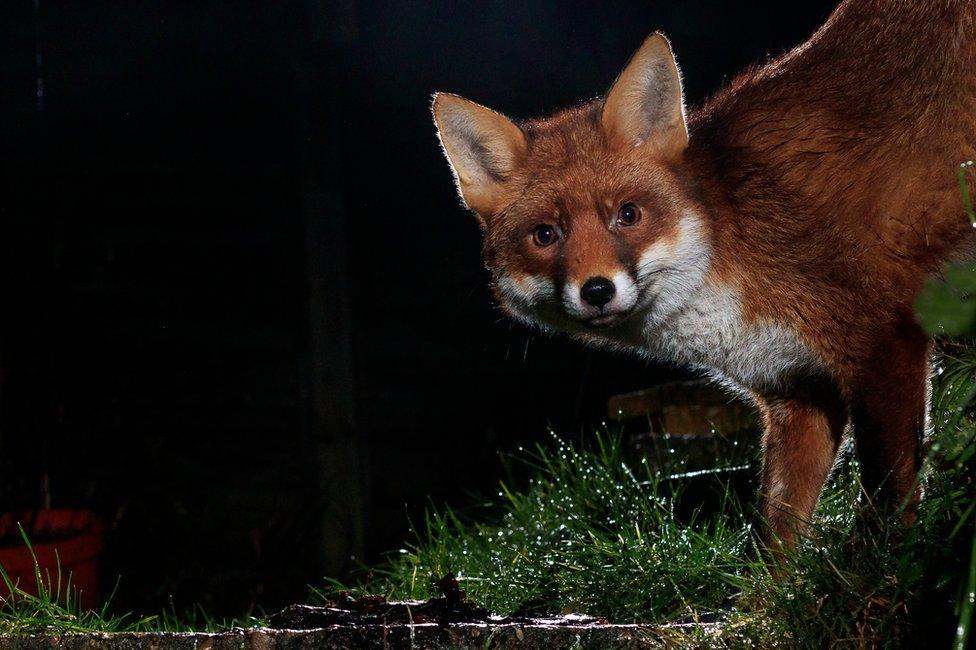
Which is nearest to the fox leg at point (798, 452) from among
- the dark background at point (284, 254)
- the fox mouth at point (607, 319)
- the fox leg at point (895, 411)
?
the fox leg at point (895, 411)

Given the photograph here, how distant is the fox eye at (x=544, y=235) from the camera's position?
3.29 meters

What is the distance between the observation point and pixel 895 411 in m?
Result: 2.87

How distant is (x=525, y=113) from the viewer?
646cm

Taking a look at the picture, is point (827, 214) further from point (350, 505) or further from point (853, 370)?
point (350, 505)

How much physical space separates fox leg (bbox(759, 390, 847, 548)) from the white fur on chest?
0.53 feet

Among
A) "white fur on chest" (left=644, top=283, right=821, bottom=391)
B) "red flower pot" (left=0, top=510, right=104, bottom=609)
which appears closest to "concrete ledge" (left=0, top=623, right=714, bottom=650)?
"white fur on chest" (left=644, top=283, right=821, bottom=391)

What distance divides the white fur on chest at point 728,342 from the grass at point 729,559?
0.46 meters

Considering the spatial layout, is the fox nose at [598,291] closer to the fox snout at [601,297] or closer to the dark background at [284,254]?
the fox snout at [601,297]

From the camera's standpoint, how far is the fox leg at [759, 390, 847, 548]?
3439 millimetres

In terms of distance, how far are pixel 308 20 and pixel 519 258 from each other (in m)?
3.47

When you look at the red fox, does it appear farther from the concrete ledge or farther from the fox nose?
the concrete ledge

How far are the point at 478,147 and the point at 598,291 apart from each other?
0.86m

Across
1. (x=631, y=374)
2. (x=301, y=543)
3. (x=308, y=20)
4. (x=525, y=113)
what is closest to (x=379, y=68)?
(x=308, y=20)

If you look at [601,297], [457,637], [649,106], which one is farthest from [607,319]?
[457,637]
